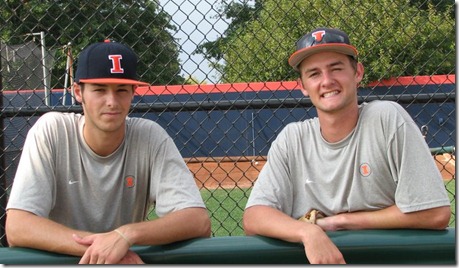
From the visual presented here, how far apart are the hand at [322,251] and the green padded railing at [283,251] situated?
28 mm

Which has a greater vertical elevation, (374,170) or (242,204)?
(374,170)

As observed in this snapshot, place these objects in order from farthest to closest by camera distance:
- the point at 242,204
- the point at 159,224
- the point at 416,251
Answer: the point at 242,204
the point at 159,224
the point at 416,251

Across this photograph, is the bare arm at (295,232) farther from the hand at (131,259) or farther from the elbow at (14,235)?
the elbow at (14,235)

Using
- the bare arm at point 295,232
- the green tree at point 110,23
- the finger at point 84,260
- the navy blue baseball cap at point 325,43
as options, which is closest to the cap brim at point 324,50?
the navy blue baseball cap at point 325,43

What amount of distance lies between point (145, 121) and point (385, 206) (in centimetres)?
101

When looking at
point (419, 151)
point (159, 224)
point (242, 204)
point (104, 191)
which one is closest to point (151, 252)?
point (159, 224)

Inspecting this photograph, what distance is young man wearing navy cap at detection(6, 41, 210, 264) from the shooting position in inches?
91.1

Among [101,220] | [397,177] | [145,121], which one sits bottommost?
[101,220]

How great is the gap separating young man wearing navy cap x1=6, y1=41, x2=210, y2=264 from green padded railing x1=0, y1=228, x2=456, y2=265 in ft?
1.07

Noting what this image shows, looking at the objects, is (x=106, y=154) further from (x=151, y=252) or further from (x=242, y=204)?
(x=242, y=204)

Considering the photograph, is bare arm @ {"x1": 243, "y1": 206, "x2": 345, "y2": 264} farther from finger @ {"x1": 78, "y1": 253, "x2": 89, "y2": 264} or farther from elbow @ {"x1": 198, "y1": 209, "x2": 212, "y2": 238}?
finger @ {"x1": 78, "y1": 253, "x2": 89, "y2": 264}

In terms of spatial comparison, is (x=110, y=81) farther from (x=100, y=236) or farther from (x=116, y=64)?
(x=100, y=236)

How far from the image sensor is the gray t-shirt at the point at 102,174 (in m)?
2.39

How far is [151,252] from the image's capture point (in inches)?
74.8
